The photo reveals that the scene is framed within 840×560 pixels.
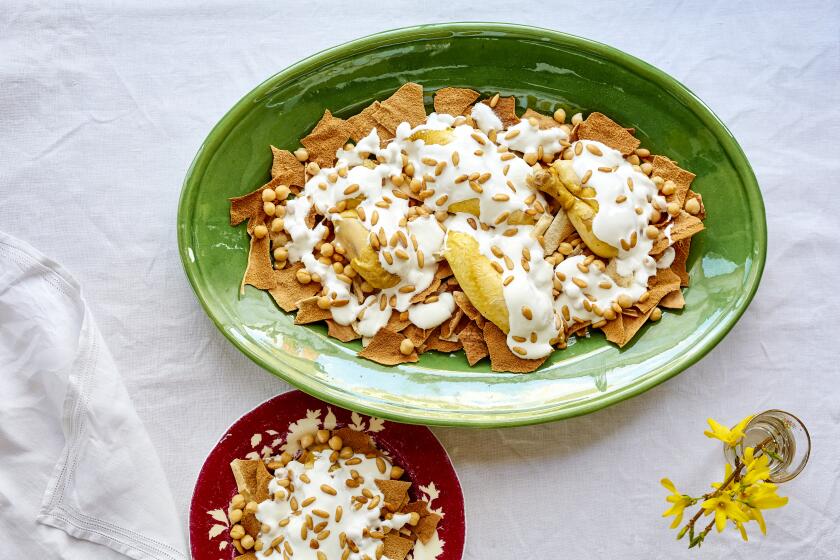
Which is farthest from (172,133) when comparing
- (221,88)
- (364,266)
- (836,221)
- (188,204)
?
(836,221)

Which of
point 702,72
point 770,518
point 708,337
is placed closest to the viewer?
point 708,337

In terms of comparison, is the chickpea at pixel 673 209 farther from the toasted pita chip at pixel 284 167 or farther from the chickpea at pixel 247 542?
the chickpea at pixel 247 542

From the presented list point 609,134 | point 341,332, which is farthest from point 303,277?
point 609,134

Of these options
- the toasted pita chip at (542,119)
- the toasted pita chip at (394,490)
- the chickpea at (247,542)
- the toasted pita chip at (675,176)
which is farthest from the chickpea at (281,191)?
the toasted pita chip at (675,176)

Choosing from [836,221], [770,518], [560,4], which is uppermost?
[560,4]

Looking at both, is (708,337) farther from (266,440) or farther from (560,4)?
(266,440)
